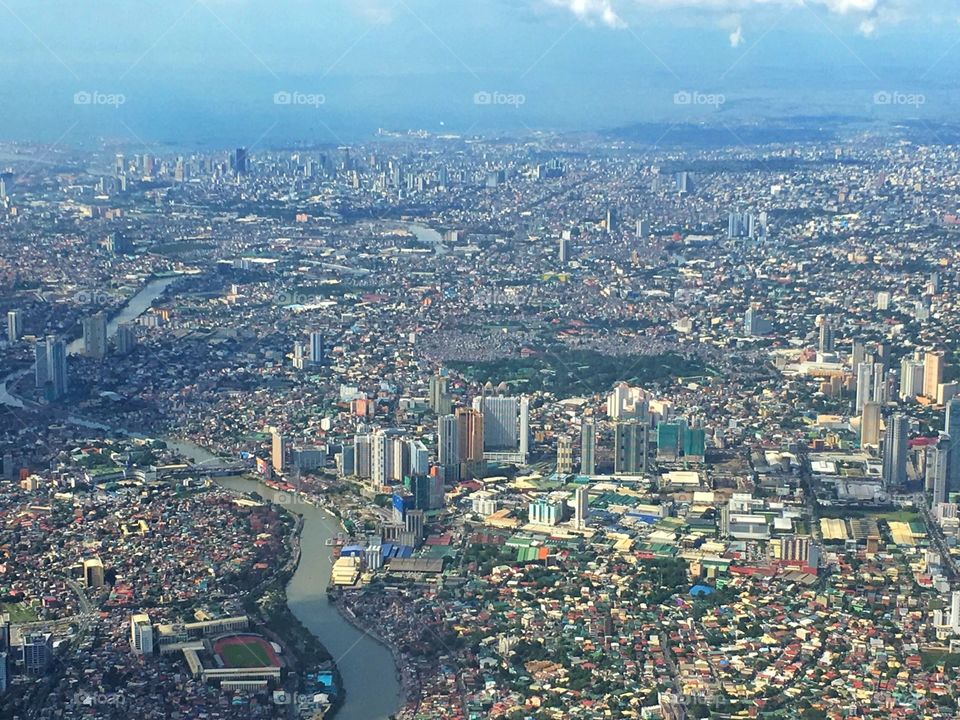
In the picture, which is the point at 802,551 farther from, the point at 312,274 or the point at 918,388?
the point at 312,274

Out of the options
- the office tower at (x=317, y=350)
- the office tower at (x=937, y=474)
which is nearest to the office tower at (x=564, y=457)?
the office tower at (x=937, y=474)

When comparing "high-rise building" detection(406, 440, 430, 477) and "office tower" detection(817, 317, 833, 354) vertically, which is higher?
"office tower" detection(817, 317, 833, 354)

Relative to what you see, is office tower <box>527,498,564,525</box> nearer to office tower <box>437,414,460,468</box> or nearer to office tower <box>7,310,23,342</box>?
office tower <box>437,414,460,468</box>

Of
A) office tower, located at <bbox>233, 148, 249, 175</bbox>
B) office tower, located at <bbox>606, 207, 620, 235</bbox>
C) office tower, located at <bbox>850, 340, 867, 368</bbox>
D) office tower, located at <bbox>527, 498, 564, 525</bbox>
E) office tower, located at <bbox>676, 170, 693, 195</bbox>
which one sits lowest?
office tower, located at <bbox>527, 498, 564, 525</bbox>

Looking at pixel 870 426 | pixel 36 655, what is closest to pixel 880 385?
pixel 870 426

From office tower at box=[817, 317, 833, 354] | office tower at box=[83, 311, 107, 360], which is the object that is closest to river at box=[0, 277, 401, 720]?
office tower at box=[83, 311, 107, 360]

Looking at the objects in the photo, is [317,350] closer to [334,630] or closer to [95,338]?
[95,338]
